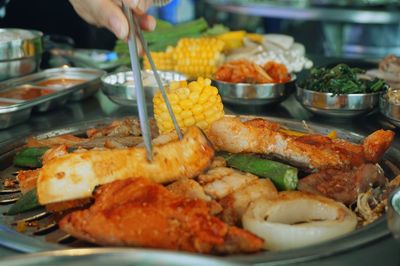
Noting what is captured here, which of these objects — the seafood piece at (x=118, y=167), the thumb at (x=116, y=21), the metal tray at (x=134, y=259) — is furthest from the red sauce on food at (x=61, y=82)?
the metal tray at (x=134, y=259)

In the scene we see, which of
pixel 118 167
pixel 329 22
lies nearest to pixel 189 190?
pixel 118 167

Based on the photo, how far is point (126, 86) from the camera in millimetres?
3953

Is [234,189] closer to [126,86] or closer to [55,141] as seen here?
[55,141]

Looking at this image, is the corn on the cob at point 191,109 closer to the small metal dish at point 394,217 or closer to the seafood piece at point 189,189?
the seafood piece at point 189,189

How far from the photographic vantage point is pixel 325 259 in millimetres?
1866

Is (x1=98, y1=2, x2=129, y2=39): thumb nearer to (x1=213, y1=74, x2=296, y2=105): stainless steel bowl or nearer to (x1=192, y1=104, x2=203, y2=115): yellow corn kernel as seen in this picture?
(x1=192, y1=104, x2=203, y2=115): yellow corn kernel

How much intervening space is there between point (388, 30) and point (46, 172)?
26.0 feet

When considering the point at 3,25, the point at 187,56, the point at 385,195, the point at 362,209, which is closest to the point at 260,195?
the point at 362,209

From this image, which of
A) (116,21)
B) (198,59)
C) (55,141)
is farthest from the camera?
(198,59)

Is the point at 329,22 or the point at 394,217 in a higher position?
the point at 394,217

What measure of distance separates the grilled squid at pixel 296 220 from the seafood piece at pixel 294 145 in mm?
347

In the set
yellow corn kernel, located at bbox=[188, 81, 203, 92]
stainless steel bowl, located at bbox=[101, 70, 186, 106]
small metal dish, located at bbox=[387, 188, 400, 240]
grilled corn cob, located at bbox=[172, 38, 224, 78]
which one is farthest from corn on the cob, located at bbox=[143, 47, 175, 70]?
small metal dish, located at bbox=[387, 188, 400, 240]

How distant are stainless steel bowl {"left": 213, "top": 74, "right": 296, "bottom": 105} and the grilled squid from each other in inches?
70.3

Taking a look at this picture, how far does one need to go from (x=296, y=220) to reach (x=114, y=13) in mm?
1286
